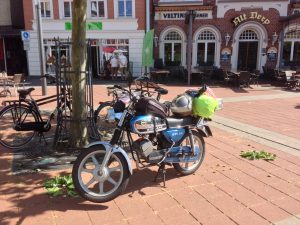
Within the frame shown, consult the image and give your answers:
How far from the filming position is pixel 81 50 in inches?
209

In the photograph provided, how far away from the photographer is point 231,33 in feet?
65.9

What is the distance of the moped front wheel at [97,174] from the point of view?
3.64 metres

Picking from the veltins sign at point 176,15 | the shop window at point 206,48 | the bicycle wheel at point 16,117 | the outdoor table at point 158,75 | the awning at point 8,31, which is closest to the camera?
the bicycle wheel at point 16,117

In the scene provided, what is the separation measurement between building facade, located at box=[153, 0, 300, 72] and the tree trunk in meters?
15.1

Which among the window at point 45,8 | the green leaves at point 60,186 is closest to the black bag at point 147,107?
the green leaves at point 60,186

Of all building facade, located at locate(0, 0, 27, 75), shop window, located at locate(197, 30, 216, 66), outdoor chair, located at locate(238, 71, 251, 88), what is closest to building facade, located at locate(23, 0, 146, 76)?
building facade, located at locate(0, 0, 27, 75)

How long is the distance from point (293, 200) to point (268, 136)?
2941 mm

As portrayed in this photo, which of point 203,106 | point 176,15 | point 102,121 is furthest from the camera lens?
point 176,15

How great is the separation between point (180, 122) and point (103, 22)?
56.2ft

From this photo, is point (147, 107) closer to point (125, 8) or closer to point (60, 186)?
point (60, 186)

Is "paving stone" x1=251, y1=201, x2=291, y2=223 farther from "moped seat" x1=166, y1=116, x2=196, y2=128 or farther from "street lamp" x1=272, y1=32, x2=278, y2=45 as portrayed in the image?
"street lamp" x1=272, y1=32, x2=278, y2=45

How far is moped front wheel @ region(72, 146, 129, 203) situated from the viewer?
3641 millimetres

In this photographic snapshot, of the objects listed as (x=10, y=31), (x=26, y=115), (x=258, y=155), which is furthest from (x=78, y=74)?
→ (x=10, y=31)

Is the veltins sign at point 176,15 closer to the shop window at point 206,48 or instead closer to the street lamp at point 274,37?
the shop window at point 206,48
